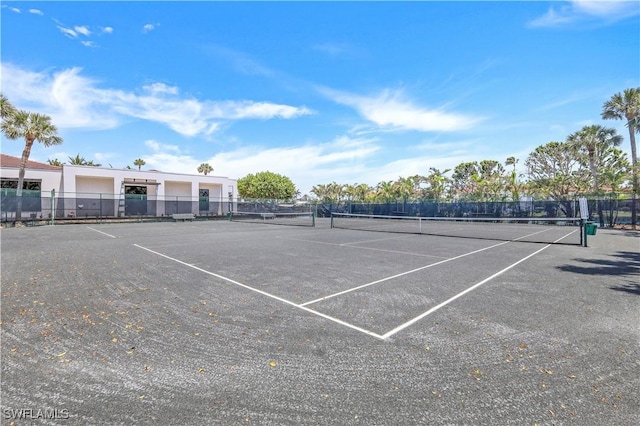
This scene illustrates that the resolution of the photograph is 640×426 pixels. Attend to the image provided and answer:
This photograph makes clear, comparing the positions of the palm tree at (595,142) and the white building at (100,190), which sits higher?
the palm tree at (595,142)

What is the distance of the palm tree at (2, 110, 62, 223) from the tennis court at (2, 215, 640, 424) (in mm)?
26079

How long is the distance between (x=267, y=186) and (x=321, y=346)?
214ft

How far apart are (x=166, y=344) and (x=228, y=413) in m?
1.81

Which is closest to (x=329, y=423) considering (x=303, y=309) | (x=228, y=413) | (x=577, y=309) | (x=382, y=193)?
(x=228, y=413)

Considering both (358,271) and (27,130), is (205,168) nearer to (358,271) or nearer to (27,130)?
(27,130)

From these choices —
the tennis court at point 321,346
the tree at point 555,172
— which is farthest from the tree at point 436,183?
the tennis court at point 321,346

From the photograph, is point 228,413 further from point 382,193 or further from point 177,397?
point 382,193

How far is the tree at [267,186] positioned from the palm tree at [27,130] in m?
41.5

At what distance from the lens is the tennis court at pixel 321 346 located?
2.86 metres

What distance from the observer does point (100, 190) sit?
131 ft

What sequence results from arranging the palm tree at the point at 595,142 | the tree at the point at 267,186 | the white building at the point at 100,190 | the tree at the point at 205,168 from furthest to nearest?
1. the tree at the point at 205,168
2. the tree at the point at 267,186
3. the palm tree at the point at 595,142
4. the white building at the point at 100,190

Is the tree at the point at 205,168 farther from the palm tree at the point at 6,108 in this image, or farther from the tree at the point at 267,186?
the palm tree at the point at 6,108

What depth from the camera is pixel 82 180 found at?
126 feet

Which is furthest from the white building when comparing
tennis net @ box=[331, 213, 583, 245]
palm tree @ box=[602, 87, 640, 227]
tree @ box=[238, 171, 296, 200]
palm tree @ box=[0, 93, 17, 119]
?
palm tree @ box=[602, 87, 640, 227]
